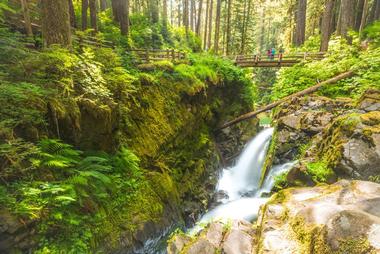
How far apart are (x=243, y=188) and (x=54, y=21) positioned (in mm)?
9315

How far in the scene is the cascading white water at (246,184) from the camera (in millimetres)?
8680

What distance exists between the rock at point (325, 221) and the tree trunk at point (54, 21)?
6235 mm

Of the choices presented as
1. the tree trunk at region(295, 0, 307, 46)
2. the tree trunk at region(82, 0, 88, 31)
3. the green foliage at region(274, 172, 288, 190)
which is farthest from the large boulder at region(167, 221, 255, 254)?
the tree trunk at region(295, 0, 307, 46)

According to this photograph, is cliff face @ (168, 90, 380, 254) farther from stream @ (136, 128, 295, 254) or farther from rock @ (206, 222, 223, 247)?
stream @ (136, 128, 295, 254)

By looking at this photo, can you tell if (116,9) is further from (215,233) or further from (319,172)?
(215,233)

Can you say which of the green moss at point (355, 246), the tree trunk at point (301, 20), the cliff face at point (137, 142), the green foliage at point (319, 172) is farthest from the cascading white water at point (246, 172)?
the tree trunk at point (301, 20)

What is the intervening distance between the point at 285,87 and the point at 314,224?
12.0 meters

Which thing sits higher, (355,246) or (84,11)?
(84,11)

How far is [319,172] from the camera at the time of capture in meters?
6.73

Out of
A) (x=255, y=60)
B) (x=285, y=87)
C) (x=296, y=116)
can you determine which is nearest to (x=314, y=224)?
(x=296, y=116)

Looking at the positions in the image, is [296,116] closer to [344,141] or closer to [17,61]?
[344,141]

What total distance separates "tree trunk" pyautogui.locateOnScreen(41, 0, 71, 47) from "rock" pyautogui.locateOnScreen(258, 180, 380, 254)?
624 centimetres

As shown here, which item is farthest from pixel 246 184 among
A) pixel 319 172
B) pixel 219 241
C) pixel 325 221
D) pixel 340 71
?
pixel 325 221

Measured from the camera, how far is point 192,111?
11.2 meters
